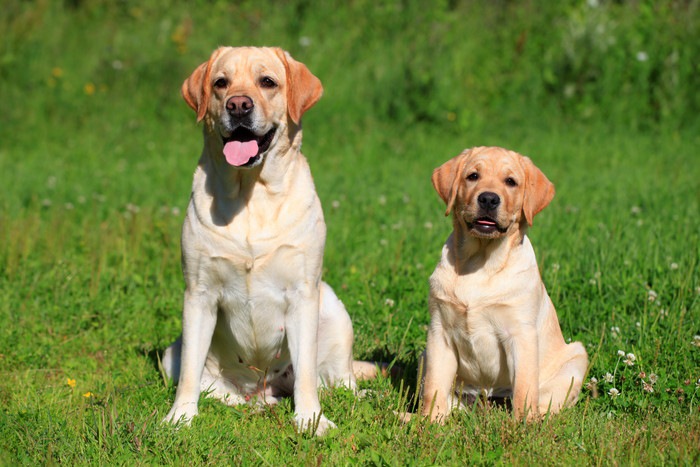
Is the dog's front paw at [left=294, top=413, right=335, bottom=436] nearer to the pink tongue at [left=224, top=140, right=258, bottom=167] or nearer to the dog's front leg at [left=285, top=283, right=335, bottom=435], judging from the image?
the dog's front leg at [left=285, top=283, right=335, bottom=435]

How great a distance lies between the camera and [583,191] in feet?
27.2

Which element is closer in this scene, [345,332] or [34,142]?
[345,332]

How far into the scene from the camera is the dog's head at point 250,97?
4.18 meters

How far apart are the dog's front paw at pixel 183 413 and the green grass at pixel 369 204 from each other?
0.23 feet

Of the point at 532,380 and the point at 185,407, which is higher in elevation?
the point at 532,380

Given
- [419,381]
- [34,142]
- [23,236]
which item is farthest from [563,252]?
[34,142]

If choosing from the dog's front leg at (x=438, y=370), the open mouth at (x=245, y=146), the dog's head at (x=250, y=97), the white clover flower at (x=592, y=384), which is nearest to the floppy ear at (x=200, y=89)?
the dog's head at (x=250, y=97)

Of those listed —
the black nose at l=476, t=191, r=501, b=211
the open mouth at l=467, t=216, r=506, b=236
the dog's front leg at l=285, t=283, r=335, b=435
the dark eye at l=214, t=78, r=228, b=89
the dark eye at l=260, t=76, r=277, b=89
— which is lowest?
the dog's front leg at l=285, t=283, r=335, b=435

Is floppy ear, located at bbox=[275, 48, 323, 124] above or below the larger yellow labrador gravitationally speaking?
above

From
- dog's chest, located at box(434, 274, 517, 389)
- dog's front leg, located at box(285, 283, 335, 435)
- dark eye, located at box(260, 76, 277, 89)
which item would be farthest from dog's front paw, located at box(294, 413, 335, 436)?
dark eye, located at box(260, 76, 277, 89)

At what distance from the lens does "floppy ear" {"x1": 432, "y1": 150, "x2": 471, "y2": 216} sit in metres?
4.29

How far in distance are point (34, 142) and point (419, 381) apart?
→ 7.52 metres

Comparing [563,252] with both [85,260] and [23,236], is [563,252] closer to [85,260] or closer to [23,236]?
[85,260]

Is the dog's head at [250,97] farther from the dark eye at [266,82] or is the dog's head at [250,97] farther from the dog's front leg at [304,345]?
the dog's front leg at [304,345]
